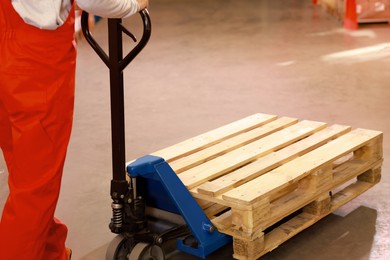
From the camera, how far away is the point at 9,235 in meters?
3.18

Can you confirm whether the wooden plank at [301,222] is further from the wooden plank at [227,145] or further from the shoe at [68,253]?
the shoe at [68,253]

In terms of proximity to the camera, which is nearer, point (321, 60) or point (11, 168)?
point (11, 168)

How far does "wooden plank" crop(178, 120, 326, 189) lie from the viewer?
379 cm

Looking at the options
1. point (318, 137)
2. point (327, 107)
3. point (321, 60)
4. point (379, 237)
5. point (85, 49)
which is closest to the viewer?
point (379, 237)

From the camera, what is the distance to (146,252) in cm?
352

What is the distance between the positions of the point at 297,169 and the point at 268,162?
196 millimetres

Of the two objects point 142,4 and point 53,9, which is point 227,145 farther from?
point 53,9

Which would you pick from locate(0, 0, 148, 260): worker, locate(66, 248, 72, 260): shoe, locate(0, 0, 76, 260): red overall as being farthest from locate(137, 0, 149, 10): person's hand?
locate(66, 248, 72, 260): shoe

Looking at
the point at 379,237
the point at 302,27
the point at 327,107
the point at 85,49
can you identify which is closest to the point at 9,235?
the point at 379,237

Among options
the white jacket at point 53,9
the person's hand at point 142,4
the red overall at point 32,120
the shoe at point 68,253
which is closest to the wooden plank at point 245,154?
the shoe at point 68,253

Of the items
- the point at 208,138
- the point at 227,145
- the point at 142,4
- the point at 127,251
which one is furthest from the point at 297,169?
the point at 142,4

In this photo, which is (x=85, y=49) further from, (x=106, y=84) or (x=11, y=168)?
(x=11, y=168)

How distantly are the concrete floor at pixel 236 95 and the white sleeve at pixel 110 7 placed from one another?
53.7 inches

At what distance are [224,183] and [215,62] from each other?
4.76m
